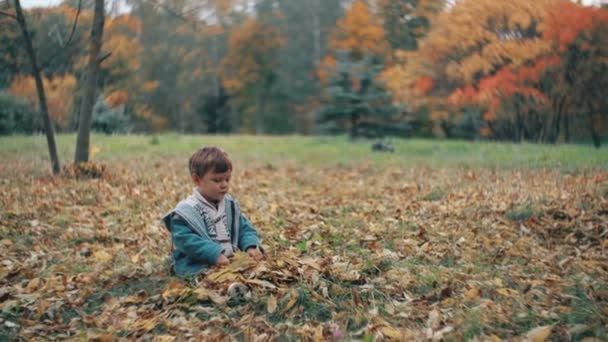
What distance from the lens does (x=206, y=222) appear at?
4465mm

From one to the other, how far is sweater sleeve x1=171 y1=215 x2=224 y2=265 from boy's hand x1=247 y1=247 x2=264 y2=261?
30cm

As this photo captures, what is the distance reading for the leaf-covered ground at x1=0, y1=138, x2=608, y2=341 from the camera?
3605 millimetres

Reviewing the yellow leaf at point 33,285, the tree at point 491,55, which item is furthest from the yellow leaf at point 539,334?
the tree at point 491,55

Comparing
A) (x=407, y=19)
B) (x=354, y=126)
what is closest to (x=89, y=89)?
(x=407, y=19)

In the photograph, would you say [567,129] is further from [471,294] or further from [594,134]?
[471,294]

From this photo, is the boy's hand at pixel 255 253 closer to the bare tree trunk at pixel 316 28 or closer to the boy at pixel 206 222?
the boy at pixel 206 222

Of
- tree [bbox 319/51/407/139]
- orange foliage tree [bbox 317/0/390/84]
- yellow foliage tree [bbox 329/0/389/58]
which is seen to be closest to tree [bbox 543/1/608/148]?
orange foliage tree [bbox 317/0/390/84]

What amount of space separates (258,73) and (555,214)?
29025 millimetres

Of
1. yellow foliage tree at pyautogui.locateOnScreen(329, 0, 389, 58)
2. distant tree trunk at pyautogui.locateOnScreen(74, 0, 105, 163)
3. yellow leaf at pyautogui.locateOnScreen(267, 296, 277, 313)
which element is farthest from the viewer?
yellow foliage tree at pyautogui.locateOnScreen(329, 0, 389, 58)

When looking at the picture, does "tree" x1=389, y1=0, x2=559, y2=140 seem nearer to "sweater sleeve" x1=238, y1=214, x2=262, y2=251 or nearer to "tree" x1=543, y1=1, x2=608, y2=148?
"tree" x1=543, y1=1, x2=608, y2=148

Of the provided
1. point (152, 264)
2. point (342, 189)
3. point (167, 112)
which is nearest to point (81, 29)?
point (342, 189)

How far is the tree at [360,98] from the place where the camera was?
22.9m

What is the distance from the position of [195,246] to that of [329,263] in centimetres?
110

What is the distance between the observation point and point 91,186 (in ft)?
28.4
